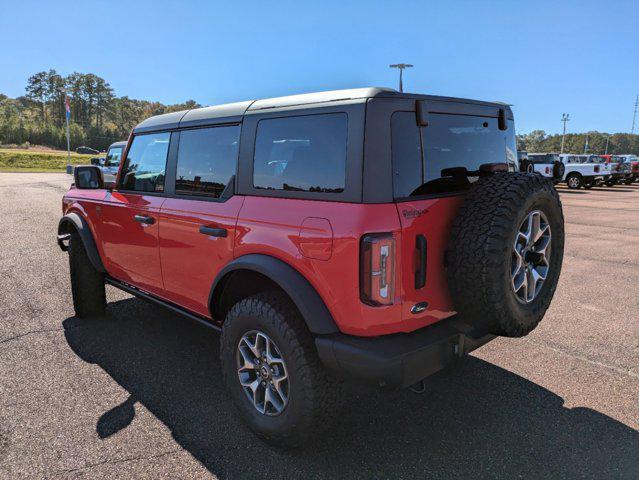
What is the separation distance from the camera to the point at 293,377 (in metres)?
2.48

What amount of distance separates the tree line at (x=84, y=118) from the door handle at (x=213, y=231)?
9896 cm

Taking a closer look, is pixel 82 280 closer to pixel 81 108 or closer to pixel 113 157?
pixel 113 157

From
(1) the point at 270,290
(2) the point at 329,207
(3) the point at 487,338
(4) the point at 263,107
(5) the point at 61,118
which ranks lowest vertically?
(3) the point at 487,338

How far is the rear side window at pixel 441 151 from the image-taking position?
94.7 inches

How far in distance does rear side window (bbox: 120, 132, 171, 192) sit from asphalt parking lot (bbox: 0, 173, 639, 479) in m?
1.39

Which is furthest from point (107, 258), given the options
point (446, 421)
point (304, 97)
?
point (446, 421)

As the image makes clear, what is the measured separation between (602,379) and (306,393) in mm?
2395

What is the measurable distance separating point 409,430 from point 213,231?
1719mm

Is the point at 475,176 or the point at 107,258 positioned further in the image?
the point at 107,258

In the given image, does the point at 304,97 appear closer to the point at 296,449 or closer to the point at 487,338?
the point at 487,338

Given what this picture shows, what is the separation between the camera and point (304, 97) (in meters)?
2.69

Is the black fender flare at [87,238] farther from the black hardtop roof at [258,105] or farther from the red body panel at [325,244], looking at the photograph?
the red body panel at [325,244]

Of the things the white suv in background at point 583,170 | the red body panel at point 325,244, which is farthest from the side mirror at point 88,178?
the white suv in background at point 583,170

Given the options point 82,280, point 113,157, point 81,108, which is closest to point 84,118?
point 81,108
